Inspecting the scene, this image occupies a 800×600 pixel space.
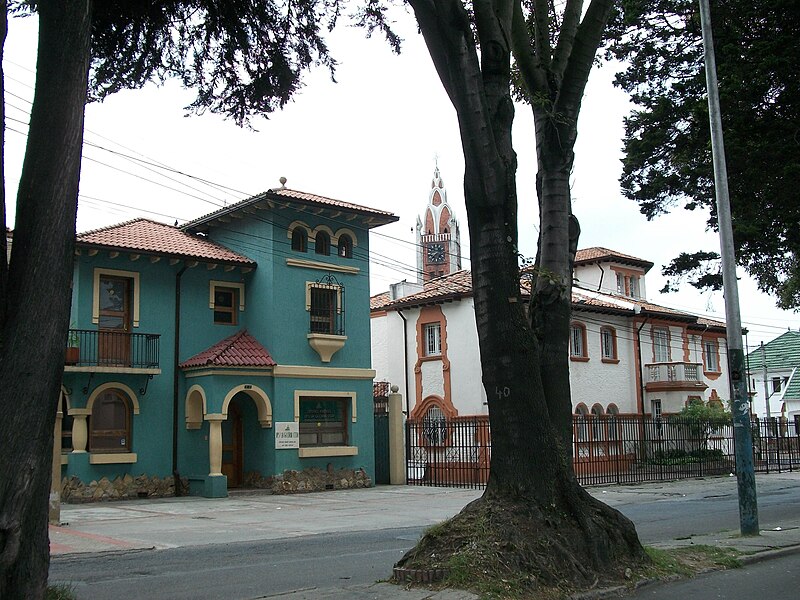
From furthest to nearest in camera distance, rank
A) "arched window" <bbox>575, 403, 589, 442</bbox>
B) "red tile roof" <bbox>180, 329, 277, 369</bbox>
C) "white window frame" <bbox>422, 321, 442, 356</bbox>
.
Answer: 1. "white window frame" <bbox>422, 321, 442, 356</bbox>
2. "arched window" <bbox>575, 403, 589, 442</bbox>
3. "red tile roof" <bbox>180, 329, 277, 369</bbox>

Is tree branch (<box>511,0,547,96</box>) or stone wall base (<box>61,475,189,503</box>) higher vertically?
tree branch (<box>511,0,547,96</box>)

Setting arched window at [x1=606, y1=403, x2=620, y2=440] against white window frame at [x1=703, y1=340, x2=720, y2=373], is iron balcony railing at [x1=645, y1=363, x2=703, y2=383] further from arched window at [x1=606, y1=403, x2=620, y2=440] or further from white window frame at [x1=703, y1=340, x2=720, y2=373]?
arched window at [x1=606, y1=403, x2=620, y2=440]

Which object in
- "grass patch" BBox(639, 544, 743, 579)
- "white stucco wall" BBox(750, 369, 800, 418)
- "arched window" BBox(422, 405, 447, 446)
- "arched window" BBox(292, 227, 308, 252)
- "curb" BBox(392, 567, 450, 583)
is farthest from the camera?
"white stucco wall" BBox(750, 369, 800, 418)

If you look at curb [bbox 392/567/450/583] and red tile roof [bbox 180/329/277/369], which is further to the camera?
red tile roof [bbox 180/329/277/369]

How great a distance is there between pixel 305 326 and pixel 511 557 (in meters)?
19.9

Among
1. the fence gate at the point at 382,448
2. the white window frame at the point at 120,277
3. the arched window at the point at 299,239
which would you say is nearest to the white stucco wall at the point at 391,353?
the fence gate at the point at 382,448

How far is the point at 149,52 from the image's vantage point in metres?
8.36

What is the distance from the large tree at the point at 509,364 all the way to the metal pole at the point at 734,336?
4778 mm

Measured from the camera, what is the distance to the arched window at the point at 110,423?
24172 mm

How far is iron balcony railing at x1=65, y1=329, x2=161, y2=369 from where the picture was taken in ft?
77.7

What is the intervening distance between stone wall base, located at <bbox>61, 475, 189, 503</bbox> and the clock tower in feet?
245

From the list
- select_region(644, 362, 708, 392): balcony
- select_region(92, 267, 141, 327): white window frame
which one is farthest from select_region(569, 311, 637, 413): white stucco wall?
select_region(92, 267, 141, 327): white window frame

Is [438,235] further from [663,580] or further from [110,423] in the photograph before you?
[663,580]

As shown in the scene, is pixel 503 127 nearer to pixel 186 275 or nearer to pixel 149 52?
pixel 149 52
